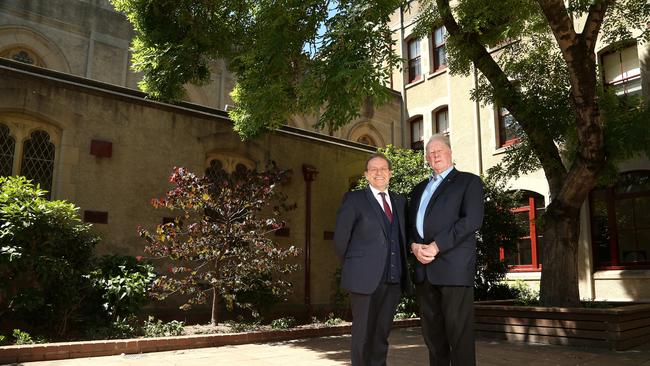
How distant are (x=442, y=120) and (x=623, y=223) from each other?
7.49 metres

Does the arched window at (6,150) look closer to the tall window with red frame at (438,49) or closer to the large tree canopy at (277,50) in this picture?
the large tree canopy at (277,50)

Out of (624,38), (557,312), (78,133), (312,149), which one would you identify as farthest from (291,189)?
(624,38)

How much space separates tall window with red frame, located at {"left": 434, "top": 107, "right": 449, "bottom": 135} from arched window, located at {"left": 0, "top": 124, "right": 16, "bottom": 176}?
13733 millimetres

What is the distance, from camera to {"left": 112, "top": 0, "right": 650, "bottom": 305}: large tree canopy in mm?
6812

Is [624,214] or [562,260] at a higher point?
[624,214]

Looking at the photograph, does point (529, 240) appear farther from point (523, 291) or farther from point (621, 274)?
point (621, 274)

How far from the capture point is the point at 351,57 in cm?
655

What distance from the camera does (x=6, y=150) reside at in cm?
937

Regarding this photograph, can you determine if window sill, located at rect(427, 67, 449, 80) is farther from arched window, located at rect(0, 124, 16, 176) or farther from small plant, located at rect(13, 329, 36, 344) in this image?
small plant, located at rect(13, 329, 36, 344)

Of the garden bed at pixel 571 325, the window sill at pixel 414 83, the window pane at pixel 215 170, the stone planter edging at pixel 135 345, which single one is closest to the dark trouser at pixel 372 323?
the stone planter edging at pixel 135 345

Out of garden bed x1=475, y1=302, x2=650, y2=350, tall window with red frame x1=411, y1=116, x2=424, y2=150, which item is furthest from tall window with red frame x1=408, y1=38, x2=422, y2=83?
garden bed x1=475, y1=302, x2=650, y2=350

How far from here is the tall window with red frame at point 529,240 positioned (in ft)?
48.4

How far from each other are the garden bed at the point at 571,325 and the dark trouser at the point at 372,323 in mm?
5094

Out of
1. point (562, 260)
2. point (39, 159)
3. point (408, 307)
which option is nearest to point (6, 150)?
point (39, 159)
